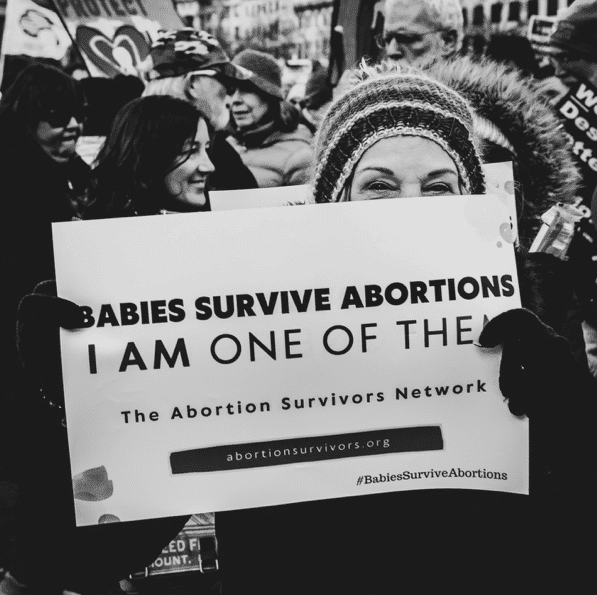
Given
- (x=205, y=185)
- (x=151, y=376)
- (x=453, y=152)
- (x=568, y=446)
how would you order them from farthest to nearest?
(x=205, y=185) → (x=568, y=446) → (x=453, y=152) → (x=151, y=376)

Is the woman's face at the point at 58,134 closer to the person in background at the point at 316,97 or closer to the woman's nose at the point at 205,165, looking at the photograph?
the woman's nose at the point at 205,165

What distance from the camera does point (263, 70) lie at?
5.18 ft

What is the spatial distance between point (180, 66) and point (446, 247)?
846 millimetres

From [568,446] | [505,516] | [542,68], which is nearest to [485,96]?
[542,68]

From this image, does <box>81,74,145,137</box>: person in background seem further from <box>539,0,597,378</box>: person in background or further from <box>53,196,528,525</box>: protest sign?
<box>539,0,597,378</box>: person in background

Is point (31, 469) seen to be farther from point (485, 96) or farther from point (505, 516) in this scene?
point (485, 96)

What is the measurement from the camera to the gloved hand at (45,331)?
115cm

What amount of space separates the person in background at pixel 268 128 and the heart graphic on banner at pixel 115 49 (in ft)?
0.81

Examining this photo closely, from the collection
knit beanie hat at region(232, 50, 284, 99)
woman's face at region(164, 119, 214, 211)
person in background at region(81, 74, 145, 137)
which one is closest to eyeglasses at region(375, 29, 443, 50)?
knit beanie hat at region(232, 50, 284, 99)

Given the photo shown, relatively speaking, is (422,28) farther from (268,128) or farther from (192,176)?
(192,176)

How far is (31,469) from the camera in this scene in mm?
1374

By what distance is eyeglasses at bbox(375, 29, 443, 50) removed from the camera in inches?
61.6

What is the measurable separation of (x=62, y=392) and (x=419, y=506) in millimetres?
835

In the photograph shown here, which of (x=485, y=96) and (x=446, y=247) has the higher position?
(x=485, y=96)
